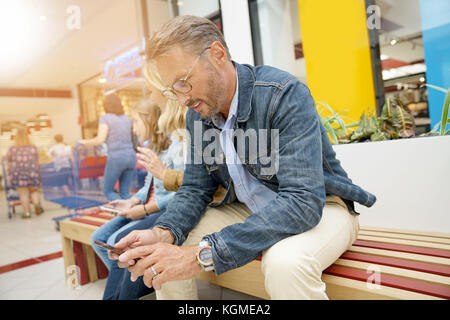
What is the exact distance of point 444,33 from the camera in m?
2.52

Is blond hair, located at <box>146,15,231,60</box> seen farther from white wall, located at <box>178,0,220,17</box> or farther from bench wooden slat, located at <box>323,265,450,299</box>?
white wall, located at <box>178,0,220,17</box>

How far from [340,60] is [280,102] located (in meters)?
2.29

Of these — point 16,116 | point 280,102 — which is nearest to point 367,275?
point 280,102

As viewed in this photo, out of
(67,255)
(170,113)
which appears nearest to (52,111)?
(67,255)

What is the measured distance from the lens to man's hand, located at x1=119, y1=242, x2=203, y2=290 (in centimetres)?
81

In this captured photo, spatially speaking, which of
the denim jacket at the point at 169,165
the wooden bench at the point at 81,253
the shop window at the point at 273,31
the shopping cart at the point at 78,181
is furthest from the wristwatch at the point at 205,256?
the shopping cart at the point at 78,181

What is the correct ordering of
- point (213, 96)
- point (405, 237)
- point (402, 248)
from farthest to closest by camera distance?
point (405, 237)
point (402, 248)
point (213, 96)

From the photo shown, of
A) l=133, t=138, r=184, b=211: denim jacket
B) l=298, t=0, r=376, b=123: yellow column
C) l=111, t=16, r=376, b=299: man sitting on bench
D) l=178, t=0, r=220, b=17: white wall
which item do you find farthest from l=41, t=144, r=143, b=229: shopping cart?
l=111, t=16, r=376, b=299: man sitting on bench

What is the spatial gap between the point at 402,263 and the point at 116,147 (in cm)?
310

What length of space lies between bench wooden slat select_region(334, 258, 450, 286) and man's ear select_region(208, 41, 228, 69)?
29.8 inches

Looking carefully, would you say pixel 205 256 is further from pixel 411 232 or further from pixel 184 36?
pixel 411 232

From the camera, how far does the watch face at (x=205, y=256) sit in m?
0.81

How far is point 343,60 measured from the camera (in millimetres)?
2900

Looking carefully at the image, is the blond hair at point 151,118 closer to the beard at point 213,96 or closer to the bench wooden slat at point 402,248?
the beard at point 213,96
